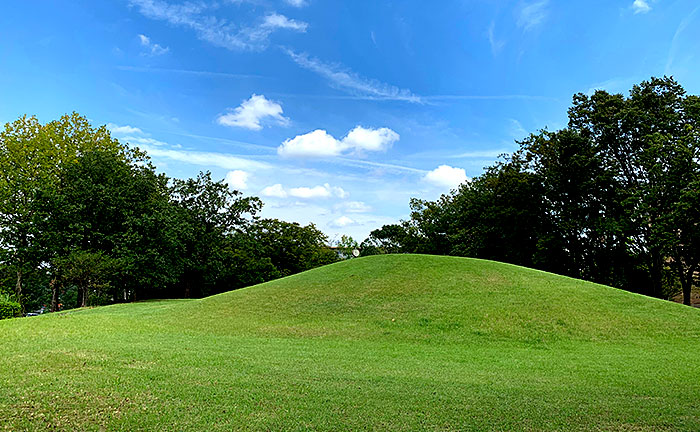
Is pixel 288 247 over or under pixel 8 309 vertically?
over

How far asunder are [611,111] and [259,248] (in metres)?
27.7

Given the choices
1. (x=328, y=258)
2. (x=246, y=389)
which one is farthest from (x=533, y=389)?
(x=328, y=258)

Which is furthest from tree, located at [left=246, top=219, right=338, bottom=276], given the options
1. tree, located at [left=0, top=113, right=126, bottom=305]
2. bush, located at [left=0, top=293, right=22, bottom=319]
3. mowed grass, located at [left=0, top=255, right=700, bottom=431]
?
bush, located at [left=0, top=293, right=22, bottom=319]

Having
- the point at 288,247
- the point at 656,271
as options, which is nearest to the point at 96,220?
the point at 288,247

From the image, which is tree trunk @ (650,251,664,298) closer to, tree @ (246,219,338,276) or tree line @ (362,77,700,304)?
tree line @ (362,77,700,304)

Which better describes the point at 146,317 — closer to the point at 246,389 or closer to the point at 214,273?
the point at 246,389

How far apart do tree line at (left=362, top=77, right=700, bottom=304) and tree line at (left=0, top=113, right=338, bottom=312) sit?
69.5 feet

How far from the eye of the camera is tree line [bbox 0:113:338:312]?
25.6 meters

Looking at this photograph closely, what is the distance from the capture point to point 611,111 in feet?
96.8

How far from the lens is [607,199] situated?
98.1 ft

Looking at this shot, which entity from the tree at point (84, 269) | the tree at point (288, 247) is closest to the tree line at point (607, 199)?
the tree at point (288, 247)

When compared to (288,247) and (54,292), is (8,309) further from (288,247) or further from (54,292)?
Result: (288,247)

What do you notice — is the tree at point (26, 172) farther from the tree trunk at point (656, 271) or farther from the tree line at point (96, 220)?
the tree trunk at point (656, 271)

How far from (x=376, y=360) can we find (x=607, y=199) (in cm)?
2666
